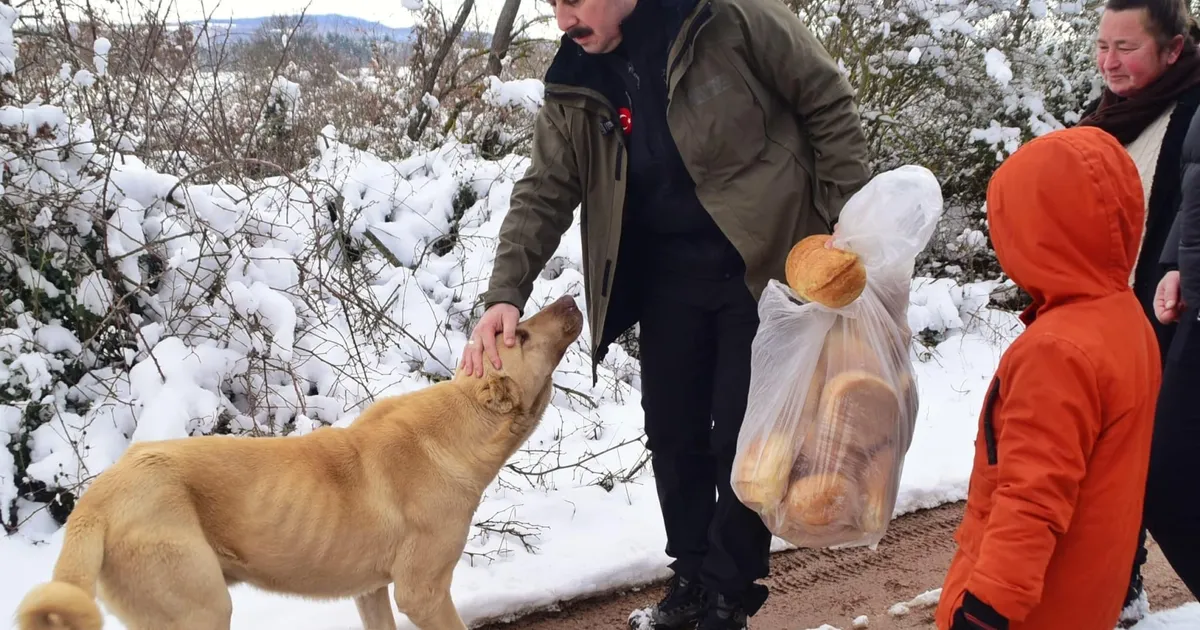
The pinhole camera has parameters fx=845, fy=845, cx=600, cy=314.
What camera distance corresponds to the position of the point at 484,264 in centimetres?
621

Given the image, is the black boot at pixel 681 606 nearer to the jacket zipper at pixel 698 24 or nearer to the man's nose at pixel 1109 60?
the jacket zipper at pixel 698 24

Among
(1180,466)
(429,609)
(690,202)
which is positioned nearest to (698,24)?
(690,202)

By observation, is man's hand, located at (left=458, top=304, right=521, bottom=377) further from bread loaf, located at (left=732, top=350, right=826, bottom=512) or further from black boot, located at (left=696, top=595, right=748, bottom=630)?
black boot, located at (left=696, top=595, right=748, bottom=630)

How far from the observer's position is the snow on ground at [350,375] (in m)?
3.77

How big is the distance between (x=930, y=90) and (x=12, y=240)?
7.54m

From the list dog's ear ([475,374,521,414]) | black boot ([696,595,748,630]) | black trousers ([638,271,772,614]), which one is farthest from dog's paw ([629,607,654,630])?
dog's ear ([475,374,521,414])

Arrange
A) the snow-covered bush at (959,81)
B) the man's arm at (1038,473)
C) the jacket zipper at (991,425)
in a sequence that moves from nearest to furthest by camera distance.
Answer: the man's arm at (1038,473) → the jacket zipper at (991,425) → the snow-covered bush at (959,81)

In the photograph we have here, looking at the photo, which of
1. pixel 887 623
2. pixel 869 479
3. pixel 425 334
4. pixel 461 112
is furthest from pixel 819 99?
pixel 461 112

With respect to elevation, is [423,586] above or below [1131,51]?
below

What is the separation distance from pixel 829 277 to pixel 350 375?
3.30 m

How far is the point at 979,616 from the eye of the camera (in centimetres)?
189

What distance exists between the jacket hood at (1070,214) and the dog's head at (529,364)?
1523 mm

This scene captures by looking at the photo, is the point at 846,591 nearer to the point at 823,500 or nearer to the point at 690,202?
the point at 823,500

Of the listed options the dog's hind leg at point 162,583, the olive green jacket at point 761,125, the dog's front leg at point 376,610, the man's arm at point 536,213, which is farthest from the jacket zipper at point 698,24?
the dog's front leg at point 376,610
